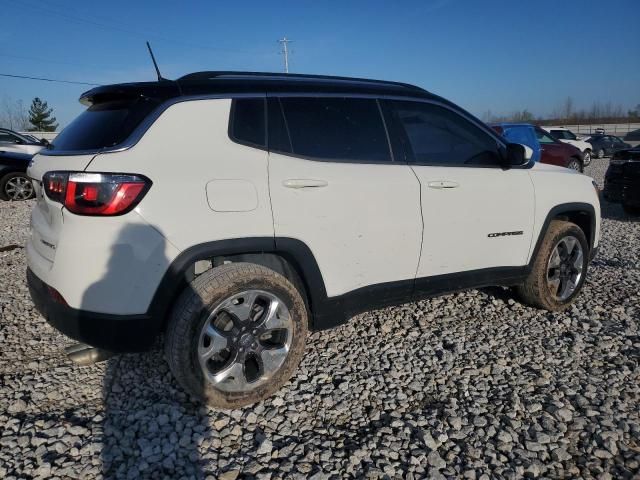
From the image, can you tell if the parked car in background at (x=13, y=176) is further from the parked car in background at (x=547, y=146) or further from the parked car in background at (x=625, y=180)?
the parked car in background at (x=547, y=146)

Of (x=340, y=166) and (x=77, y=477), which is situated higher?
(x=340, y=166)

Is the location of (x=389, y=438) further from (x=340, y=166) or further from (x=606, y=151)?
(x=606, y=151)

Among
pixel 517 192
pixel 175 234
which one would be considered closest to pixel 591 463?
pixel 517 192

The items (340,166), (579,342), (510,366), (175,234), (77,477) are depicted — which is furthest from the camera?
(579,342)

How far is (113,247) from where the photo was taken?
7.15 feet

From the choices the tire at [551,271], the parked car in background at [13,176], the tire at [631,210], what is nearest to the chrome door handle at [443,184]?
the tire at [551,271]

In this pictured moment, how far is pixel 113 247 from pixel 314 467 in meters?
1.43

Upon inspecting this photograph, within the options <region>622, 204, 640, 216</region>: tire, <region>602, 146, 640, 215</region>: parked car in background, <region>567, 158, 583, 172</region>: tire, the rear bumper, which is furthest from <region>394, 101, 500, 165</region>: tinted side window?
<region>567, 158, 583, 172</region>: tire

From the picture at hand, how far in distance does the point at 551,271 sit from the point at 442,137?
163 centimetres

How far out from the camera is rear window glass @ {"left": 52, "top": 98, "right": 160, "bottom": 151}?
2334 millimetres

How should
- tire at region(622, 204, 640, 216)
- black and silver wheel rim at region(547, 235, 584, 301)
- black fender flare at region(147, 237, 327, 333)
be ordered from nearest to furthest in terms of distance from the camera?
black fender flare at region(147, 237, 327, 333) < black and silver wheel rim at region(547, 235, 584, 301) < tire at region(622, 204, 640, 216)

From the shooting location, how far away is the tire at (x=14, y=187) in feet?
32.9

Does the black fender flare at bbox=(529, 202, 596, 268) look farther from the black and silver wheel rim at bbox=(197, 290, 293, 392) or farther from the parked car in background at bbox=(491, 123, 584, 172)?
the parked car in background at bbox=(491, 123, 584, 172)

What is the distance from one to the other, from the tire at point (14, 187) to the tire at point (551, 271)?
1057 centimetres
